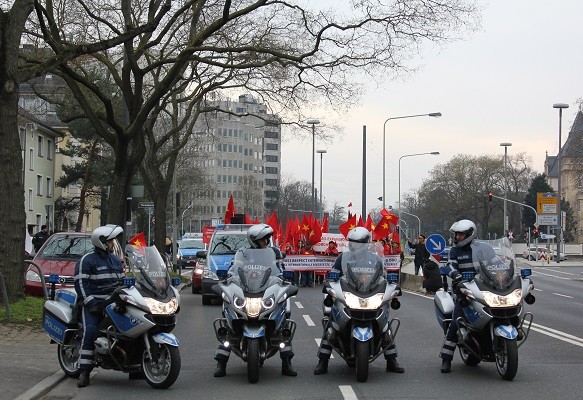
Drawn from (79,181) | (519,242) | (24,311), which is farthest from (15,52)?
(519,242)

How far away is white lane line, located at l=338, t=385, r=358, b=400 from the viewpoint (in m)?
9.34

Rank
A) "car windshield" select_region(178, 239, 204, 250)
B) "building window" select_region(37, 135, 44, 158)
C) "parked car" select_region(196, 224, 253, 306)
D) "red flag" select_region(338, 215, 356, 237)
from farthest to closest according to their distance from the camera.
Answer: "building window" select_region(37, 135, 44, 158), "car windshield" select_region(178, 239, 204, 250), "red flag" select_region(338, 215, 356, 237), "parked car" select_region(196, 224, 253, 306)

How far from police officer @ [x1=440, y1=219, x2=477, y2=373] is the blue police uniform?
3.76 meters

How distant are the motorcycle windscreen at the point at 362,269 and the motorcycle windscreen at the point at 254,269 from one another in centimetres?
80

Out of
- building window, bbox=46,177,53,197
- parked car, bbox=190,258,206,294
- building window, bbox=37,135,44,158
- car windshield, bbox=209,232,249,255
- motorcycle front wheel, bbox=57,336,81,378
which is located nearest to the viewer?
motorcycle front wheel, bbox=57,336,81,378

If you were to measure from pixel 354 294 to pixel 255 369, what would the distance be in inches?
51.9

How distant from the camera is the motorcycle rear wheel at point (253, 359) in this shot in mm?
10125

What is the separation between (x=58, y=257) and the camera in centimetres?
2117

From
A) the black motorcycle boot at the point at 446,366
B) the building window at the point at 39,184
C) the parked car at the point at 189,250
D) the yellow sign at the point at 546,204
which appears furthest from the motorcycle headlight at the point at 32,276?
the yellow sign at the point at 546,204

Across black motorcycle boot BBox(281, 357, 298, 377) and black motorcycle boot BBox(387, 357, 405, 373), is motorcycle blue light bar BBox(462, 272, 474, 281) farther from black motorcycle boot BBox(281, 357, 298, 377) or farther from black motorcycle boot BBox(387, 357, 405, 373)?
black motorcycle boot BBox(281, 357, 298, 377)

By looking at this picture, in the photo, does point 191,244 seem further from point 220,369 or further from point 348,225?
point 220,369

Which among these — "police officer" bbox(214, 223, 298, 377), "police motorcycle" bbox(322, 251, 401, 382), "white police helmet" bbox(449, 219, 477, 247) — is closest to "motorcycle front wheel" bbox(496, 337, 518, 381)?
"police motorcycle" bbox(322, 251, 401, 382)

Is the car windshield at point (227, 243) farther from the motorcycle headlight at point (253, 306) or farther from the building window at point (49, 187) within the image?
the building window at point (49, 187)

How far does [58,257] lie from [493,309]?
13.0 meters
